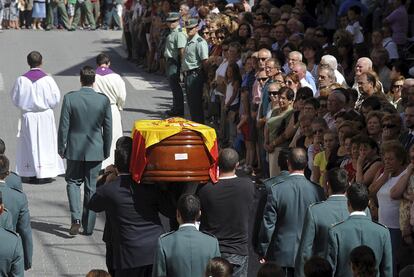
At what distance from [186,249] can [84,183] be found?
4839 mm

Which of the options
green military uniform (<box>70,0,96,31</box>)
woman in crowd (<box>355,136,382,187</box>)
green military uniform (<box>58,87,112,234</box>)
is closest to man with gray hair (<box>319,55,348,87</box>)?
green military uniform (<box>58,87,112,234</box>)

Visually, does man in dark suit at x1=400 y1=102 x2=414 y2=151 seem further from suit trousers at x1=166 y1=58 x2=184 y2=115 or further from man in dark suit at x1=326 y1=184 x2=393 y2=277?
suit trousers at x1=166 y1=58 x2=184 y2=115

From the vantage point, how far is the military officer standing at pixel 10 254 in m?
9.40

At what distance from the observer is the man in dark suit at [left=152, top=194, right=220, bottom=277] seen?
29.9 ft

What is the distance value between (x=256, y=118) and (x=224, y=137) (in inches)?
83.3

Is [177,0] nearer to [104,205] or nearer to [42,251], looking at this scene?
[42,251]

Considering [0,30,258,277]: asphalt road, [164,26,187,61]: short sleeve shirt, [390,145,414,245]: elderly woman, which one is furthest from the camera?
[164,26,187,61]: short sleeve shirt

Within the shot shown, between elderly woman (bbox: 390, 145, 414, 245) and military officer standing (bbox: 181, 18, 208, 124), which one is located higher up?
elderly woman (bbox: 390, 145, 414, 245)

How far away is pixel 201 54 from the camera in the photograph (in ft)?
63.8

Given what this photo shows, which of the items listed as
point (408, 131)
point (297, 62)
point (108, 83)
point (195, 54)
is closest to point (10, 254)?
point (408, 131)

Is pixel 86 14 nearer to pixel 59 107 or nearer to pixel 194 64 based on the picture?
pixel 59 107

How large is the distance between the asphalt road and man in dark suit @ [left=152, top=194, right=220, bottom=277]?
3290mm

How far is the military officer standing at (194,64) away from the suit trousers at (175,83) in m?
1.05

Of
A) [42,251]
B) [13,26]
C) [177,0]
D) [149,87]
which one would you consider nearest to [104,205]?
[42,251]
